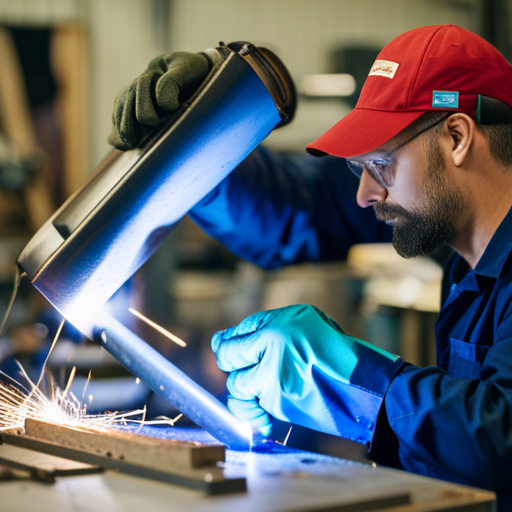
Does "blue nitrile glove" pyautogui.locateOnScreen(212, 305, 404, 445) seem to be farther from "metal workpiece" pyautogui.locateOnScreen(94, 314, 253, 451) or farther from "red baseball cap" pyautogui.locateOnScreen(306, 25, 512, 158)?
"red baseball cap" pyautogui.locateOnScreen(306, 25, 512, 158)

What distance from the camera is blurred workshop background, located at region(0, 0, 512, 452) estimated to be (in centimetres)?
449

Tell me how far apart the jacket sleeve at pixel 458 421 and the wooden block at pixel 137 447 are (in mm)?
275

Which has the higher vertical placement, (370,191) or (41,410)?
(370,191)

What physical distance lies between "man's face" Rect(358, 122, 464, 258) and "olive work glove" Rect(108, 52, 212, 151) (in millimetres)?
385

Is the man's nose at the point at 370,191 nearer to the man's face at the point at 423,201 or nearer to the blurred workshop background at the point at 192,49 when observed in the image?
the man's face at the point at 423,201

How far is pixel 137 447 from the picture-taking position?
85 cm

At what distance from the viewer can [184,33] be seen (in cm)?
527

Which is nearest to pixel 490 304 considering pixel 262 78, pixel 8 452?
pixel 262 78

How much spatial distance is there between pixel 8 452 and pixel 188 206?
47 cm

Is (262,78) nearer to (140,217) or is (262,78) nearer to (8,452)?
(140,217)

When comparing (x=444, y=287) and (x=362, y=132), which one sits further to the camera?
(x=444, y=287)

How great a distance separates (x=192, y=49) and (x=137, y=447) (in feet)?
15.6

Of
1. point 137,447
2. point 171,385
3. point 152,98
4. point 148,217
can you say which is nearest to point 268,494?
point 137,447

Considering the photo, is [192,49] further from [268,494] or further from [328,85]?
[268,494]
